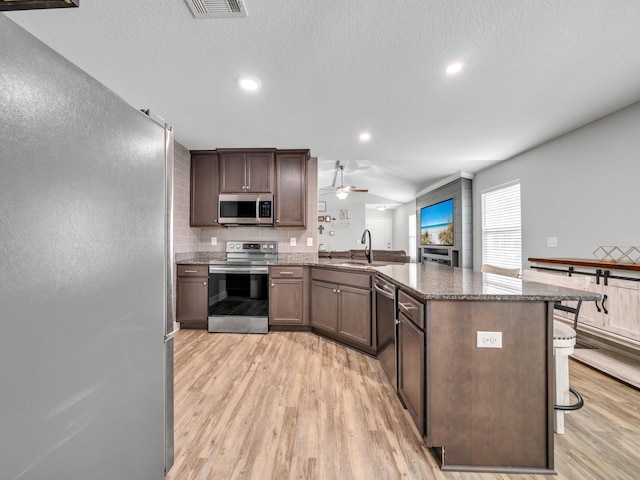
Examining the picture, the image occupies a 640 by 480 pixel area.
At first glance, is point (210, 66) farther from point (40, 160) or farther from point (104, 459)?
point (104, 459)

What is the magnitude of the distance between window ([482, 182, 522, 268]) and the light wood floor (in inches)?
78.8

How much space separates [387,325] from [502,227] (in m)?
3.40

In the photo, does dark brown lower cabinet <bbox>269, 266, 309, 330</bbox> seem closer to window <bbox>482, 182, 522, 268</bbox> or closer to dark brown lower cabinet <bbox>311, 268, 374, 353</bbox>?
dark brown lower cabinet <bbox>311, 268, 374, 353</bbox>

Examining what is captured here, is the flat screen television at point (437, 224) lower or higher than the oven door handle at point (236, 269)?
higher

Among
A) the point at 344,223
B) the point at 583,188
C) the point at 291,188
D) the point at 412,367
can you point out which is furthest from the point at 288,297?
the point at 344,223

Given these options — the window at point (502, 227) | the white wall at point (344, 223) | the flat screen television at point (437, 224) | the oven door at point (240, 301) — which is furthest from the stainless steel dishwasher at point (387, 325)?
the white wall at point (344, 223)

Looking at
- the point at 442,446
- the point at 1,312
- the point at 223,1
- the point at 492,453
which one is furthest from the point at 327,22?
the point at 492,453

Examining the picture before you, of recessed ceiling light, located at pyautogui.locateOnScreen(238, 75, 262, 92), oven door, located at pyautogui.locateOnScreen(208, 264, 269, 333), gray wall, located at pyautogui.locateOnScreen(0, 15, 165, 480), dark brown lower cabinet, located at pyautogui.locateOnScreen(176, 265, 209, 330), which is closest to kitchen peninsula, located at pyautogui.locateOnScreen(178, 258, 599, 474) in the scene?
gray wall, located at pyautogui.locateOnScreen(0, 15, 165, 480)

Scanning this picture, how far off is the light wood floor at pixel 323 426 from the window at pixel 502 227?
2003 millimetres

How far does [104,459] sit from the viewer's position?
83 cm

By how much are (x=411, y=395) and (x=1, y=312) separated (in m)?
1.76

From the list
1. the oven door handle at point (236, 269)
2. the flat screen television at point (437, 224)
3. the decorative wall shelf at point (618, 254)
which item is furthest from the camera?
the flat screen television at point (437, 224)

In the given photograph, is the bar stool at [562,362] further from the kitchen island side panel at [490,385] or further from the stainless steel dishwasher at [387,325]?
the stainless steel dishwasher at [387,325]

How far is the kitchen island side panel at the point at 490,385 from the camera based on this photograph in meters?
1.32
